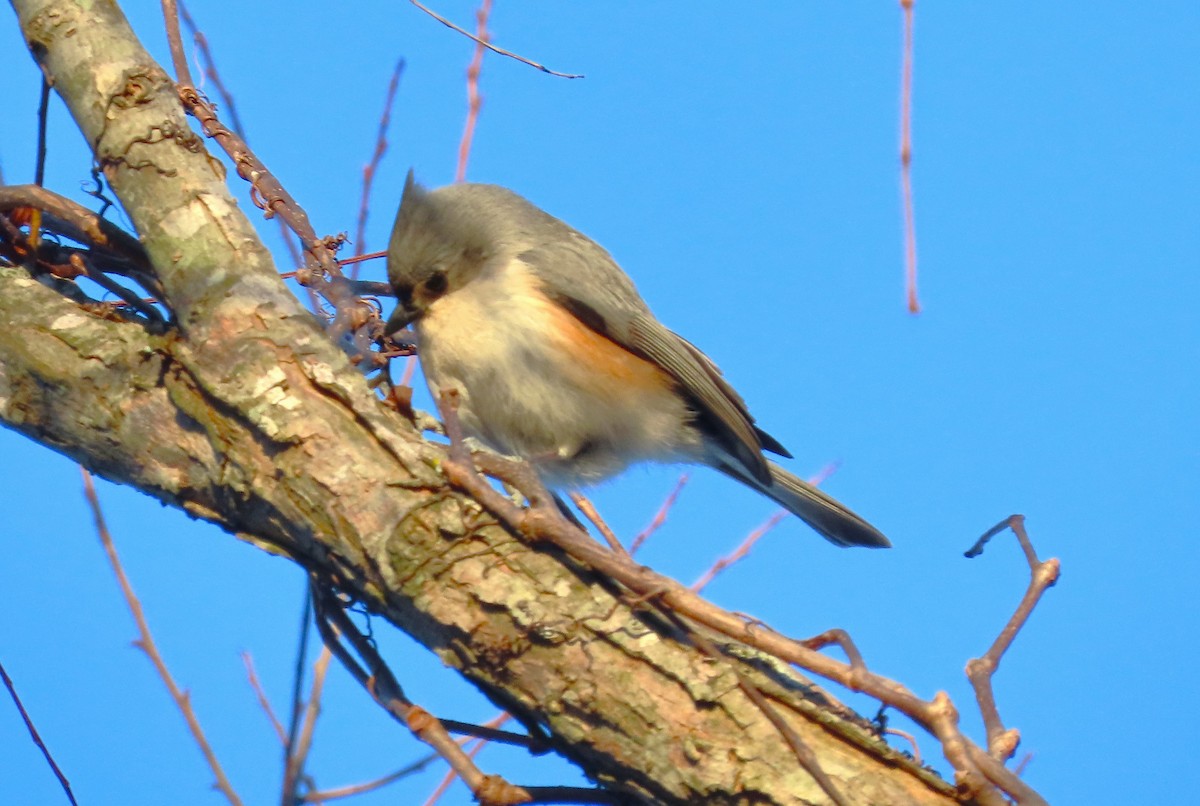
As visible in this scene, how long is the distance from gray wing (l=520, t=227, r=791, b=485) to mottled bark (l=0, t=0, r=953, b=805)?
1.06 metres

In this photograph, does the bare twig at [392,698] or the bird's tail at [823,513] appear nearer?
the bare twig at [392,698]

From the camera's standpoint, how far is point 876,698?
1928 mm

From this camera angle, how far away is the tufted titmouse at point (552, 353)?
3139mm

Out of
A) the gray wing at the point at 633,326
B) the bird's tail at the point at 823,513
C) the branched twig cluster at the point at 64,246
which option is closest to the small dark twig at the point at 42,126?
Answer: the branched twig cluster at the point at 64,246

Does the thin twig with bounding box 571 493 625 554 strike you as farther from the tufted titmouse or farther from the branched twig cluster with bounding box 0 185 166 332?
the branched twig cluster with bounding box 0 185 166 332

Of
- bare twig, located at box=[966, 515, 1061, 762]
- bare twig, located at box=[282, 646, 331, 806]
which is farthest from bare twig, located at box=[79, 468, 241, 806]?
bare twig, located at box=[966, 515, 1061, 762]

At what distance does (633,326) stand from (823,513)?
97 centimetres

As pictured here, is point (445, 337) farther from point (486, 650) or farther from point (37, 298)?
point (486, 650)

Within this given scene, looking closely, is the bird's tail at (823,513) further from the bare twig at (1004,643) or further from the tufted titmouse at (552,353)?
the bare twig at (1004,643)

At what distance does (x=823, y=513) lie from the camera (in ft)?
12.4

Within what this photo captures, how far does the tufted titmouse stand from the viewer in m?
3.14

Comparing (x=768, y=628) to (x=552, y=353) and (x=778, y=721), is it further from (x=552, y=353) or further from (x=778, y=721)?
(x=552, y=353)

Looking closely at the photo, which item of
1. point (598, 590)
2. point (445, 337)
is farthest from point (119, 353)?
point (598, 590)

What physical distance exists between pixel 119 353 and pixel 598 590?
47.5 inches
